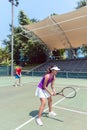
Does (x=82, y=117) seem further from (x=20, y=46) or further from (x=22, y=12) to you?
(x=22, y=12)

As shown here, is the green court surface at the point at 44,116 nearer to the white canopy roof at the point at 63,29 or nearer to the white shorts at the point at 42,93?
the white shorts at the point at 42,93

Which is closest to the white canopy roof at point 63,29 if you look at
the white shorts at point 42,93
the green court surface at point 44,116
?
the green court surface at point 44,116

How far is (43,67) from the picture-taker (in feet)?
128

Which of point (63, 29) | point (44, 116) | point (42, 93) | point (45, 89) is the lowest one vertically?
point (44, 116)

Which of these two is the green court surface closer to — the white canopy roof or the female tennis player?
the female tennis player

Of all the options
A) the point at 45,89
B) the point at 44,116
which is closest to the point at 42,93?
the point at 45,89

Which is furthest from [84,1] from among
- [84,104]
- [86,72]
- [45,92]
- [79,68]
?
[45,92]

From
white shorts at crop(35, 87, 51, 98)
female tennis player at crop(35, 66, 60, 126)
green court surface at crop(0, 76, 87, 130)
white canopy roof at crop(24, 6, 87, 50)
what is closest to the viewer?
green court surface at crop(0, 76, 87, 130)

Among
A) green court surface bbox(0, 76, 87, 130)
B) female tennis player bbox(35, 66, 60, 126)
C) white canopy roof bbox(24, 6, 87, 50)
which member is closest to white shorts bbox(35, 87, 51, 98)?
female tennis player bbox(35, 66, 60, 126)

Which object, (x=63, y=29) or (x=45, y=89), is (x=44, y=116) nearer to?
(x=45, y=89)

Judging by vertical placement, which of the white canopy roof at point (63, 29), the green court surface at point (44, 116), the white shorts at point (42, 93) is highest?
the white canopy roof at point (63, 29)

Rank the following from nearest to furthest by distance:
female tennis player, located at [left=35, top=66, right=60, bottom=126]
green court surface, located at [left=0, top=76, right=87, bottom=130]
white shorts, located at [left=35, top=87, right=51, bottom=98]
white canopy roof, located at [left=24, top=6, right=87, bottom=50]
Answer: green court surface, located at [left=0, top=76, right=87, bottom=130] → female tennis player, located at [left=35, top=66, right=60, bottom=126] → white shorts, located at [left=35, top=87, right=51, bottom=98] → white canopy roof, located at [left=24, top=6, right=87, bottom=50]

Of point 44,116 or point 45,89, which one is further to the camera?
point 44,116

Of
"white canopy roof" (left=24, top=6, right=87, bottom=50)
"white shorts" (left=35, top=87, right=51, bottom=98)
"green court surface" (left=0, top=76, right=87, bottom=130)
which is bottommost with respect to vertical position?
"green court surface" (left=0, top=76, right=87, bottom=130)
